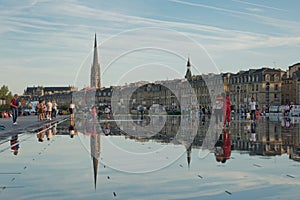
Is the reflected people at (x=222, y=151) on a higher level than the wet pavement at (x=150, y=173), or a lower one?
higher

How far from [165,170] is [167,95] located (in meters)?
115

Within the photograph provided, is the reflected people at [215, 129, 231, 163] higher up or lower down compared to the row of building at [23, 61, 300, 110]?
lower down

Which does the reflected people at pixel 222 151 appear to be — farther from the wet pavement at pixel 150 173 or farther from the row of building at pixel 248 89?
the row of building at pixel 248 89

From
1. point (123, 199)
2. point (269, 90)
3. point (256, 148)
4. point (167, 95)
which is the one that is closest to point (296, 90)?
point (269, 90)

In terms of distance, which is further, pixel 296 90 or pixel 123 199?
pixel 296 90

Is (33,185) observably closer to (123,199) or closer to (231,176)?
(123,199)

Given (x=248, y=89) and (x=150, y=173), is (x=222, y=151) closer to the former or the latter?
(x=150, y=173)

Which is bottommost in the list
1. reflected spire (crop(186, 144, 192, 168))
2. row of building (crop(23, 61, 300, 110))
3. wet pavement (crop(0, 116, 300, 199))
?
wet pavement (crop(0, 116, 300, 199))

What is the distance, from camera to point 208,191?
21.3ft

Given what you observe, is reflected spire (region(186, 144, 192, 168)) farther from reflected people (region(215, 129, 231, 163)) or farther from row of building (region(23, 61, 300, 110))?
row of building (region(23, 61, 300, 110))

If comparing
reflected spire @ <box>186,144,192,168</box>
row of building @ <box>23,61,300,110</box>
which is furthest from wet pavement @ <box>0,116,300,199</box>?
row of building @ <box>23,61,300,110</box>

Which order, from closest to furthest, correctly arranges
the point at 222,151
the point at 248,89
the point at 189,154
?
the point at 189,154
the point at 222,151
the point at 248,89

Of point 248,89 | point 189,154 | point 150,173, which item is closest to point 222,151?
point 189,154

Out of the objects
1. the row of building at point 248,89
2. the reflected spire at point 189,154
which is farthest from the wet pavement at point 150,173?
the row of building at point 248,89
